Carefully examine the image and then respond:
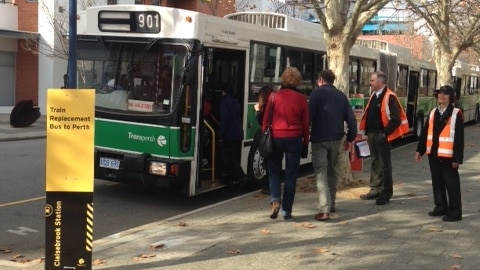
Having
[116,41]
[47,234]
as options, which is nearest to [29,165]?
[116,41]

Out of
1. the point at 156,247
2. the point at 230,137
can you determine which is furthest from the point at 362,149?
the point at 156,247

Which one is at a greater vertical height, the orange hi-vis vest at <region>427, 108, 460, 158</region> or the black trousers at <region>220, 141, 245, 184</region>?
the orange hi-vis vest at <region>427, 108, 460, 158</region>

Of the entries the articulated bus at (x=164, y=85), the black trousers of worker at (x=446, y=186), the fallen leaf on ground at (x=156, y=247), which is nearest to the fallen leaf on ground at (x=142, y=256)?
the fallen leaf on ground at (x=156, y=247)

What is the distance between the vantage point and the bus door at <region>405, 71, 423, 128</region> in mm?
19391

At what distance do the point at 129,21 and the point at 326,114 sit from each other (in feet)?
10.6

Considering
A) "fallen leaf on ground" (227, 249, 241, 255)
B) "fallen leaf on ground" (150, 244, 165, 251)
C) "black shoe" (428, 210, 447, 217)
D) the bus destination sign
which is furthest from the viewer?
the bus destination sign

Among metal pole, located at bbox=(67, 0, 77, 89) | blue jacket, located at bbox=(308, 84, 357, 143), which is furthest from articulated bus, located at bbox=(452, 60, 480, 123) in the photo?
metal pole, located at bbox=(67, 0, 77, 89)

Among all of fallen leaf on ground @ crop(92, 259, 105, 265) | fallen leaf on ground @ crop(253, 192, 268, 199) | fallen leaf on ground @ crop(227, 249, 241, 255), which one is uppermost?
fallen leaf on ground @ crop(227, 249, 241, 255)

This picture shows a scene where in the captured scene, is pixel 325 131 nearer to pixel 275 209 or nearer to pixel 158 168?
pixel 275 209

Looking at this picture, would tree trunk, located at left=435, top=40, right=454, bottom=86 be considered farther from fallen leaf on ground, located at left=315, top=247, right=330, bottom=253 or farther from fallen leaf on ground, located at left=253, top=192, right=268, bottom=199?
fallen leaf on ground, located at left=315, top=247, right=330, bottom=253

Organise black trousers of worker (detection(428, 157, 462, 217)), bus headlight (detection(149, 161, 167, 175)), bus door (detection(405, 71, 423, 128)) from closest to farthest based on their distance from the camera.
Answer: black trousers of worker (detection(428, 157, 462, 217)), bus headlight (detection(149, 161, 167, 175)), bus door (detection(405, 71, 423, 128))

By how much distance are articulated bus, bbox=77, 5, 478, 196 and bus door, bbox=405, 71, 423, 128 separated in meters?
10.9

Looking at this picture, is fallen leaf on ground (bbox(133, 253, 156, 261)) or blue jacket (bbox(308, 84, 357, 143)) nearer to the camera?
fallen leaf on ground (bbox(133, 253, 156, 261))

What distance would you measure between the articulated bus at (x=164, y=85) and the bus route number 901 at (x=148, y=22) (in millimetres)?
14
